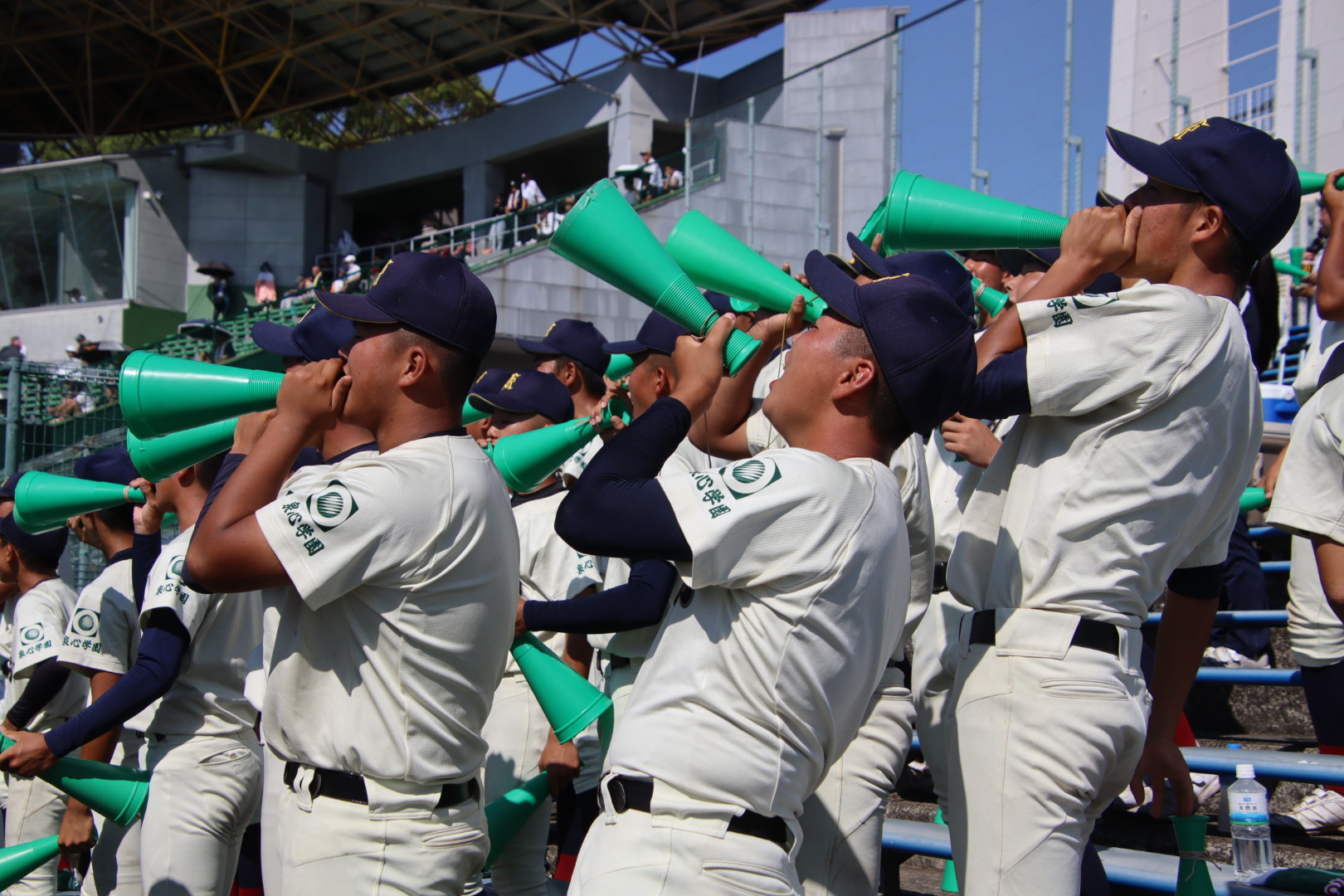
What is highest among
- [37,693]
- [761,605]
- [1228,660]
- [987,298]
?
[987,298]

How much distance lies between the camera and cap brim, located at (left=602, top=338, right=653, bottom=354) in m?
4.60

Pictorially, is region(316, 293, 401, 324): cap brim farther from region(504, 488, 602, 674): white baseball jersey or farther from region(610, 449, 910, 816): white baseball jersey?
region(504, 488, 602, 674): white baseball jersey

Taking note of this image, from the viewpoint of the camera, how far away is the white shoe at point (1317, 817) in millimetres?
4379

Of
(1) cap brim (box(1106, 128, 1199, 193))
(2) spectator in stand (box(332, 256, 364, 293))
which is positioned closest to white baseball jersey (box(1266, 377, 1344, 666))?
(1) cap brim (box(1106, 128, 1199, 193))

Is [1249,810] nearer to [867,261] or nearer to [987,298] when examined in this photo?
[987,298]

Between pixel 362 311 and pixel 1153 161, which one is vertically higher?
pixel 1153 161

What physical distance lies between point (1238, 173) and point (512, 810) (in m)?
2.94

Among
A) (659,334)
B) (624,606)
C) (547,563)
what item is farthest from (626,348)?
(624,606)

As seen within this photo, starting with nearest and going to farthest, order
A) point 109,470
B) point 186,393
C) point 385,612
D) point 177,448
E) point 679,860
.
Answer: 1. point 679,860
2. point 385,612
3. point 186,393
4. point 177,448
5. point 109,470

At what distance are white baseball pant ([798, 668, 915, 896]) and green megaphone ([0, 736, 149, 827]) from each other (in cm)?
242

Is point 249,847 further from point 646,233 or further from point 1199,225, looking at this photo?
point 1199,225

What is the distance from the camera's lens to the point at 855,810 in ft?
10.3

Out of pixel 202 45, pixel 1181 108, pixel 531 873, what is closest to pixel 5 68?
pixel 202 45

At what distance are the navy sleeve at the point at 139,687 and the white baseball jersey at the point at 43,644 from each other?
955 millimetres
